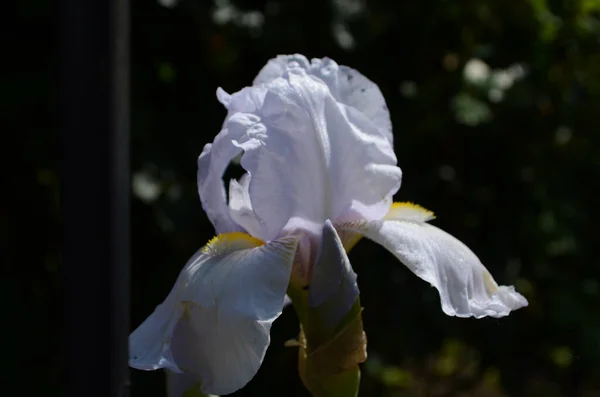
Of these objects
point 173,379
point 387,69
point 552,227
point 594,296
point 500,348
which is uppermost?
point 387,69

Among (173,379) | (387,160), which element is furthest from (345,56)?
(173,379)

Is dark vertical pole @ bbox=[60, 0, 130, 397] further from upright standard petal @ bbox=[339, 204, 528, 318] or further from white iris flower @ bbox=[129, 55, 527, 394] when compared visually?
upright standard petal @ bbox=[339, 204, 528, 318]

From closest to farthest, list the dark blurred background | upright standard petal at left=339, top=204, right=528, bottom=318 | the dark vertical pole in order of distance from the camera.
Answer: the dark vertical pole < upright standard petal at left=339, top=204, right=528, bottom=318 < the dark blurred background

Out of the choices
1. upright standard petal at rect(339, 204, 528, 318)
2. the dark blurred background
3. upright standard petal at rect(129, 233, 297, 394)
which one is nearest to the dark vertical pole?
upright standard petal at rect(129, 233, 297, 394)

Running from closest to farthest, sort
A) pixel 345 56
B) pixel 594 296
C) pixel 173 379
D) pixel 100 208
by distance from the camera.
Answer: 1. pixel 100 208
2. pixel 173 379
3. pixel 345 56
4. pixel 594 296

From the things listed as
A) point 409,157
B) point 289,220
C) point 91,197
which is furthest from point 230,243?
point 409,157

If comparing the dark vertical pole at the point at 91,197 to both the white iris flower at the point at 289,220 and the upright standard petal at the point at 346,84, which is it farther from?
the upright standard petal at the point at 346,84

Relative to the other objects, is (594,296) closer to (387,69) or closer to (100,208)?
(387,69)

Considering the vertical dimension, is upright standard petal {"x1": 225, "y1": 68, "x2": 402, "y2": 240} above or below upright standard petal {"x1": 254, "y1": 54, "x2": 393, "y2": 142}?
below
